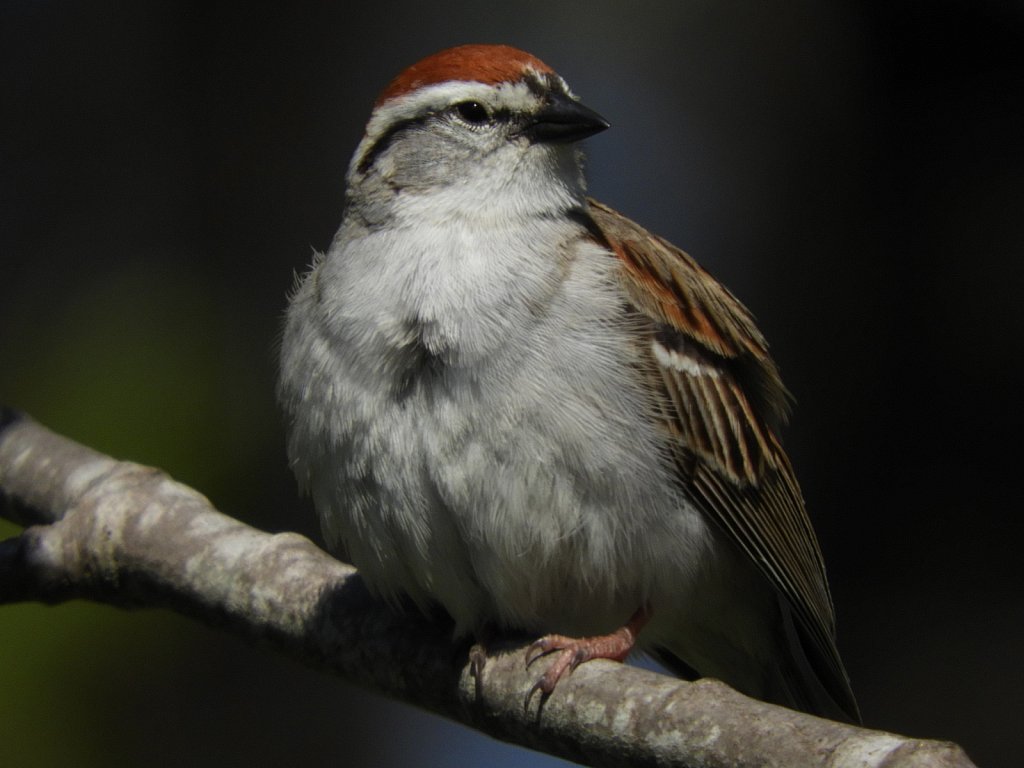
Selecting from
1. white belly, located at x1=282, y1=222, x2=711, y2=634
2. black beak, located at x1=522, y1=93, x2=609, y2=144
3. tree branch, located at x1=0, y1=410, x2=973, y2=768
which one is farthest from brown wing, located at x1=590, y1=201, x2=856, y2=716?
tree branch, located at x1=0, y1=410, x2=973, y2=768

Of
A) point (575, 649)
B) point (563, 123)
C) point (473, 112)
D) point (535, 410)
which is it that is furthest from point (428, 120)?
point (575, 649)

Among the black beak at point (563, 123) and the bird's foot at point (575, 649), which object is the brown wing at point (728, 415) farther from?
the bird's foot at point (575, 649)

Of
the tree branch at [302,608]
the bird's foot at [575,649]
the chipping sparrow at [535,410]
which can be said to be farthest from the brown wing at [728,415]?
the tree branch at [302,608]

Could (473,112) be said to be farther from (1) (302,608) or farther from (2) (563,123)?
(1) (302,608)

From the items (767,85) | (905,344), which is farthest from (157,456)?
(767,85)

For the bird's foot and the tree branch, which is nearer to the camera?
the tree branch

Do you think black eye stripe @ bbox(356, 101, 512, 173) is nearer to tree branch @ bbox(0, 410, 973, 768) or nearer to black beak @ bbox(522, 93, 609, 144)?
black beak @ bbox(522, 93, 609, 144)
